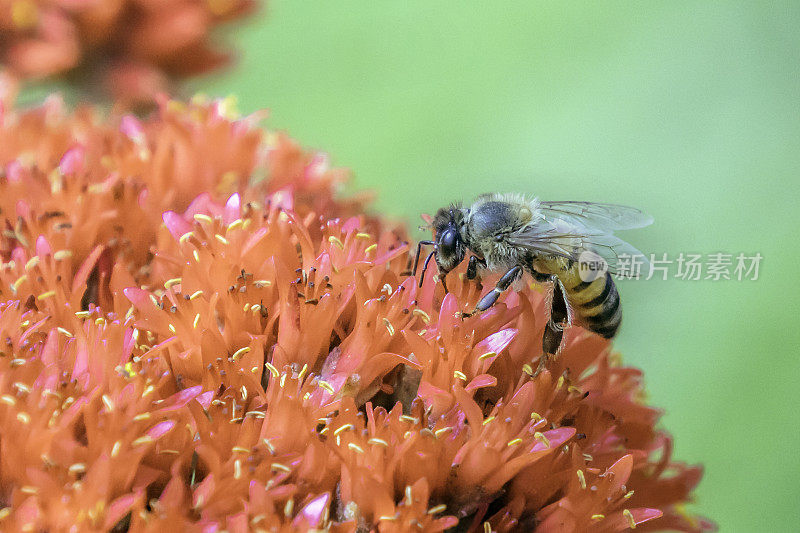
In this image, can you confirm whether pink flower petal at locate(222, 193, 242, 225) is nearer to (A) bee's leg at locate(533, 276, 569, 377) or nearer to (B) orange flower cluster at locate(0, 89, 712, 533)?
(B) orange flower cluster at locate(0, 89, 712, 533)

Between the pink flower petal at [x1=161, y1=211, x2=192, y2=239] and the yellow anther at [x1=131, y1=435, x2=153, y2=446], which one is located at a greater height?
the pink flower petal at [x1=161, y1=211, x2=192, y2=239]

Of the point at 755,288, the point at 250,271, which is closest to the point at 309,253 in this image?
the point at 250,271

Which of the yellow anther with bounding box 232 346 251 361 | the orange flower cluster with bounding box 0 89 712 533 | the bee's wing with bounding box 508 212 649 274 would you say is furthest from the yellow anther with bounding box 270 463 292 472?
the bee's wing with bounding box 508 212 649 274

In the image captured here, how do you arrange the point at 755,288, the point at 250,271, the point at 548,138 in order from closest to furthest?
the point at 250,271
the point at 755,288
the point at 548,138

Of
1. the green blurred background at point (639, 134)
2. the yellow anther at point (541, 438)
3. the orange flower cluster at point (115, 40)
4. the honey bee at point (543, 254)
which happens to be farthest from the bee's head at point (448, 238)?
the orange flower cluster at point (115, 40)

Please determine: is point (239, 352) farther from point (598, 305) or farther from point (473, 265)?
point (598, 305)

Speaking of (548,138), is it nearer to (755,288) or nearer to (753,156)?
(753,156)

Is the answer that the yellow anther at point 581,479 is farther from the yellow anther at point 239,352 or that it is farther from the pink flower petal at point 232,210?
the pink flower petal at point 232,210
